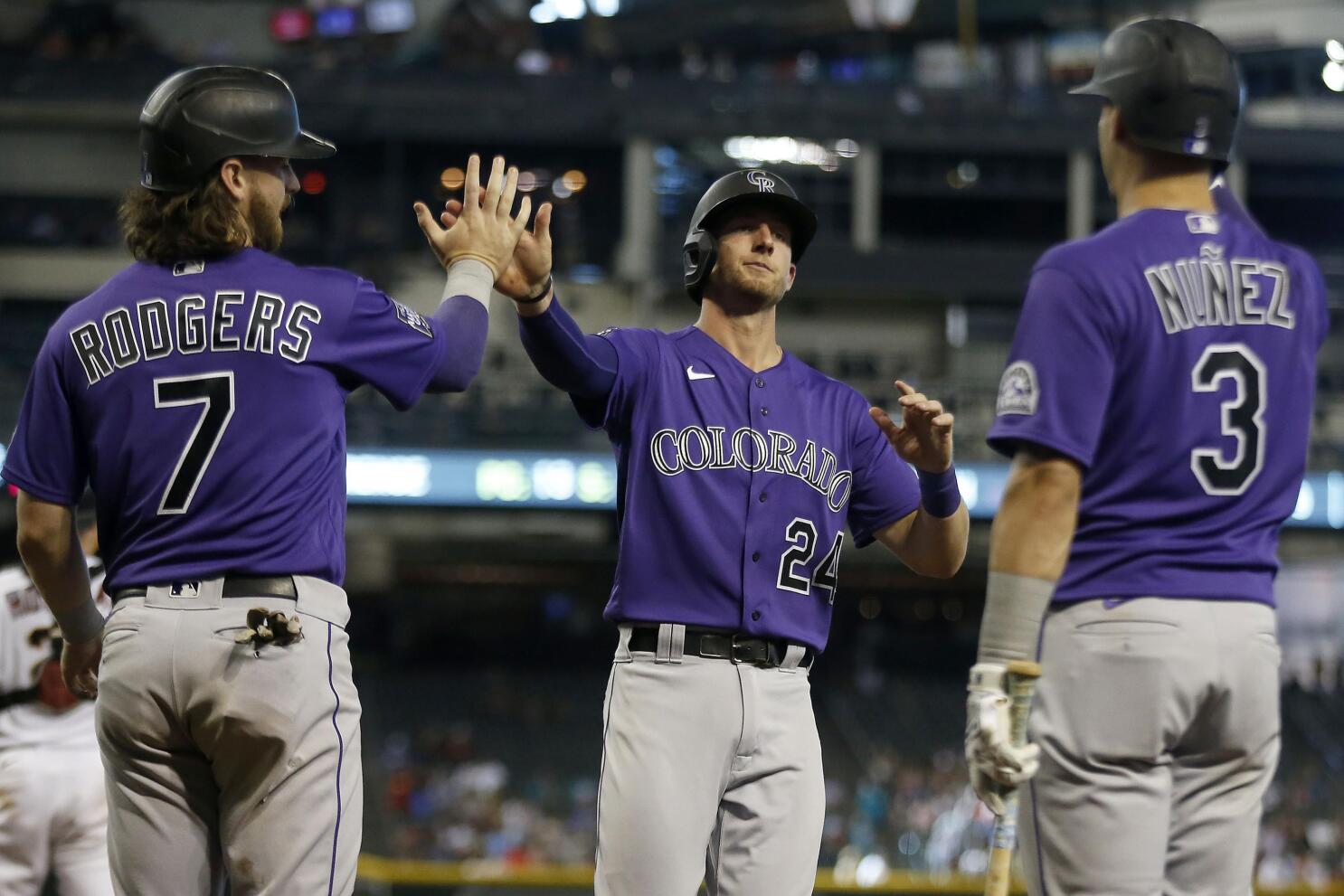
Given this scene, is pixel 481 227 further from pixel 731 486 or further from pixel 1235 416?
pixel 1235 416

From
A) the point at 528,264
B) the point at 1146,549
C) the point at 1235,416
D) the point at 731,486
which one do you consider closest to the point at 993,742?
the point at 1146,549

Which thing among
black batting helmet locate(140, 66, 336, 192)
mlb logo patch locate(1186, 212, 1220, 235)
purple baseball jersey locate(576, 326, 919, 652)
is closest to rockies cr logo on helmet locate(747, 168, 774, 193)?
purple baseball jersey locate(576, 326, 919, 652)

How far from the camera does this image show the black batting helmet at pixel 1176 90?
2.86m

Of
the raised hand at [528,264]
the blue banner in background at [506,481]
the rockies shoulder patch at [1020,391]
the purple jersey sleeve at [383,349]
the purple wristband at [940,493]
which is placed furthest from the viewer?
the blue banner in background at [506,481]

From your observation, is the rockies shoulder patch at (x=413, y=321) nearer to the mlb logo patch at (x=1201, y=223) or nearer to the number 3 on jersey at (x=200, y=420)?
the number 3 on jersey at (x=200, y=420)

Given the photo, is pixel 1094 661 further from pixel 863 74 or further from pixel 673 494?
pixel 863 74

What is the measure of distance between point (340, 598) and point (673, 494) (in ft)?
3.02

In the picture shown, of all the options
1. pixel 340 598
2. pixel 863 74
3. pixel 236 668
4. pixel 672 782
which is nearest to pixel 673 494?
pixel 672 782

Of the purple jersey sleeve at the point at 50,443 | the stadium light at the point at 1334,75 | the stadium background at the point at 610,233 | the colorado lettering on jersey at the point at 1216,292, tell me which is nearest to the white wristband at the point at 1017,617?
the colorado lettering on jersey at the point at 1216,292

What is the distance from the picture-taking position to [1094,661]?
2.70 meters

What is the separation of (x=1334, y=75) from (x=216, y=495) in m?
32.1

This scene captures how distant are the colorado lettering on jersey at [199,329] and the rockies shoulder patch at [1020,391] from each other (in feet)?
4.28

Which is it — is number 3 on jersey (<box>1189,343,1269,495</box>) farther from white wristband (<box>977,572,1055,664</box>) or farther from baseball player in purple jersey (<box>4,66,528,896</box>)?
baseball player in purple jersey (<box>4,66,528,896</box>)

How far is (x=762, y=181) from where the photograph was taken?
13.2 ft
